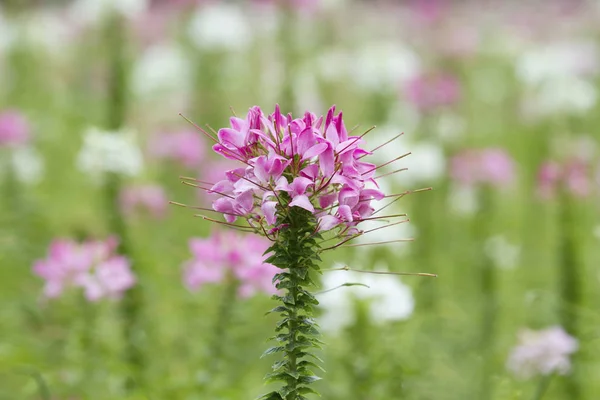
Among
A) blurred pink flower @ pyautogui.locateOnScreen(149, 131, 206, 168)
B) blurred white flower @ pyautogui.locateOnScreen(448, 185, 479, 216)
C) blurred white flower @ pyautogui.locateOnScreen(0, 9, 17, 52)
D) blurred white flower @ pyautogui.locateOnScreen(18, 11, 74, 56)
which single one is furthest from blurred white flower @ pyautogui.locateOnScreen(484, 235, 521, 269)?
blurred white flower @ pyautogui.locateOnScreen(0, 9, 17, 52)

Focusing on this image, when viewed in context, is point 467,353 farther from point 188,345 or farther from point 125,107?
point 125,107

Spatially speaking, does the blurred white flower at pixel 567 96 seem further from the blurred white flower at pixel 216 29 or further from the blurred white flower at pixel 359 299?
the blurred white flower at pixel 359 299

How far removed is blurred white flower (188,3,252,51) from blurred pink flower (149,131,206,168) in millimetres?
768

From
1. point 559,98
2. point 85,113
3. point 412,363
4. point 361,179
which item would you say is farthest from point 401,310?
point 85,113

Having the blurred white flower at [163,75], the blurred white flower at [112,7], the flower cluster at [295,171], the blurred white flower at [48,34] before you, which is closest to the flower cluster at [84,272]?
the flower cluster at [295,171]

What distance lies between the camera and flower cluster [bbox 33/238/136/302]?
225 cm

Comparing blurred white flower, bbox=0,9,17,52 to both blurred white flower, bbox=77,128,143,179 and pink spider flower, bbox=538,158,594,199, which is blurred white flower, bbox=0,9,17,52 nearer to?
blurred white flower, bbox=77,128,143,179

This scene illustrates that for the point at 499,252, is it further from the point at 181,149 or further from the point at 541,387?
the point at 181,149

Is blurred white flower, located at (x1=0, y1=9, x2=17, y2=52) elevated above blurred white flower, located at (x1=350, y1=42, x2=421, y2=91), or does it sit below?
above

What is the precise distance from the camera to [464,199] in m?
4.47

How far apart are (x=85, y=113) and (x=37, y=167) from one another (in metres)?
2.00

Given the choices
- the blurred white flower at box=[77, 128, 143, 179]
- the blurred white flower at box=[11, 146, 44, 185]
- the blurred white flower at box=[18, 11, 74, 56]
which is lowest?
the blurred white flower at box=[77, 128, 143, 179]

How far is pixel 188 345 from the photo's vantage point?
3.09 metres

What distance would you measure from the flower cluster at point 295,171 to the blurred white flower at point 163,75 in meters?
4.42
